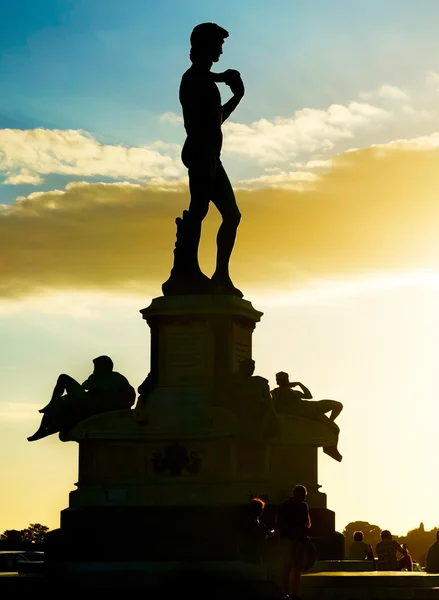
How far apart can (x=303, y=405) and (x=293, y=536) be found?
682cm

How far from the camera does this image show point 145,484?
29.8 m

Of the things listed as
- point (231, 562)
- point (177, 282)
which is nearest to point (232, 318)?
point (177, 282)

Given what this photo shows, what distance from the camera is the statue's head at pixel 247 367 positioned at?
30219 millimetres

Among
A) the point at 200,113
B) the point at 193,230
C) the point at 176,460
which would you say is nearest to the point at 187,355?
the point at 176,460

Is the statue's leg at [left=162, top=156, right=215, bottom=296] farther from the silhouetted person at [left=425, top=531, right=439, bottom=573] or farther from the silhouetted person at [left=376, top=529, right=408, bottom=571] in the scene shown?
the silhouetted person at [left=425, top=531, right=439, bottom=573]

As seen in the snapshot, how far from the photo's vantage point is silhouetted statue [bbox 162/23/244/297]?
3203 centimetres

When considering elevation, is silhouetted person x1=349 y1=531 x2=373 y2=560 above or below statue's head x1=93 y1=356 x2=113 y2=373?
below

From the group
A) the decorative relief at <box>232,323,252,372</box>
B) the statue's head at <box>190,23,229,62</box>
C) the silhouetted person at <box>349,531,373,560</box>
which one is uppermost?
the statue's head at <box>190,23,229,62</box>

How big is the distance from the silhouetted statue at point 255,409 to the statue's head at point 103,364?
9.39 feet

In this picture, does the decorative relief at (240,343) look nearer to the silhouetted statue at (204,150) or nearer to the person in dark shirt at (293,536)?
the silhouetted statue at (204,150)

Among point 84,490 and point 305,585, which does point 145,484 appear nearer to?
point 84,490

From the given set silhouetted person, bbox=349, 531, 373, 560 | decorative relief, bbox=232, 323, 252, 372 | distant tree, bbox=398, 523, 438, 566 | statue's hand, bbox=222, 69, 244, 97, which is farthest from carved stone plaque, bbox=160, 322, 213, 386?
distant tree, bbox=398, 523, 438, 566

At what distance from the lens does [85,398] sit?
30.9 meters

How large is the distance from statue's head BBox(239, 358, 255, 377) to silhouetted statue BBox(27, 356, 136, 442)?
7.72ft
